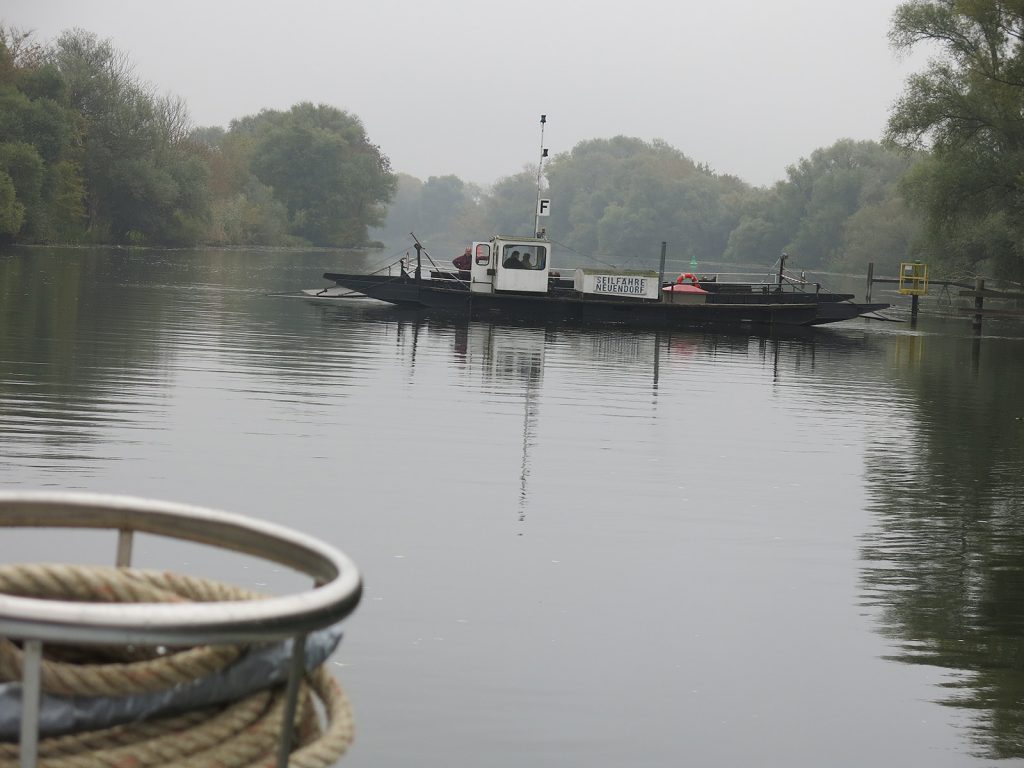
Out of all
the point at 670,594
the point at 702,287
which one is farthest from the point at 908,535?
the point at 702,287

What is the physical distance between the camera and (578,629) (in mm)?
7574

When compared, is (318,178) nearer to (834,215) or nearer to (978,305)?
(834,215)

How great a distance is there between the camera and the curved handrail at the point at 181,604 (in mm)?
2422

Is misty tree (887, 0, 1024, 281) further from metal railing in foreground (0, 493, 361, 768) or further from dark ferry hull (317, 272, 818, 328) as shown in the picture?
metal railing in foreground (0, 493, 361, 768)

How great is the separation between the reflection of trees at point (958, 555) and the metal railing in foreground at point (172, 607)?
410 centimetres

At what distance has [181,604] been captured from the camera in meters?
2.54

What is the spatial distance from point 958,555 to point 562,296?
29.7 metres

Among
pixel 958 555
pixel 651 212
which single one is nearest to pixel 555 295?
pixel 958 555

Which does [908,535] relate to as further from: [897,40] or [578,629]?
[897,40]

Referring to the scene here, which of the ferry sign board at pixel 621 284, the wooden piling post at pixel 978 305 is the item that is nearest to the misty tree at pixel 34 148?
the ferry sign board at pixel 621 284

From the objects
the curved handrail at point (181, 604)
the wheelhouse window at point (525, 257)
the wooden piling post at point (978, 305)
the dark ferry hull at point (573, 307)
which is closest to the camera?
the curved handrail at point (181, 604)

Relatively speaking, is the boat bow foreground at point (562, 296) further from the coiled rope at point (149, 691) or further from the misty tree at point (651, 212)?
the misty tree at point (651, 212)

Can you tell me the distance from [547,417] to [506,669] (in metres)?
10.4

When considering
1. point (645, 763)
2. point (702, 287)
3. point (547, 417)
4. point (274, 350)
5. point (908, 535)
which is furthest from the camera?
point (702, 287)
